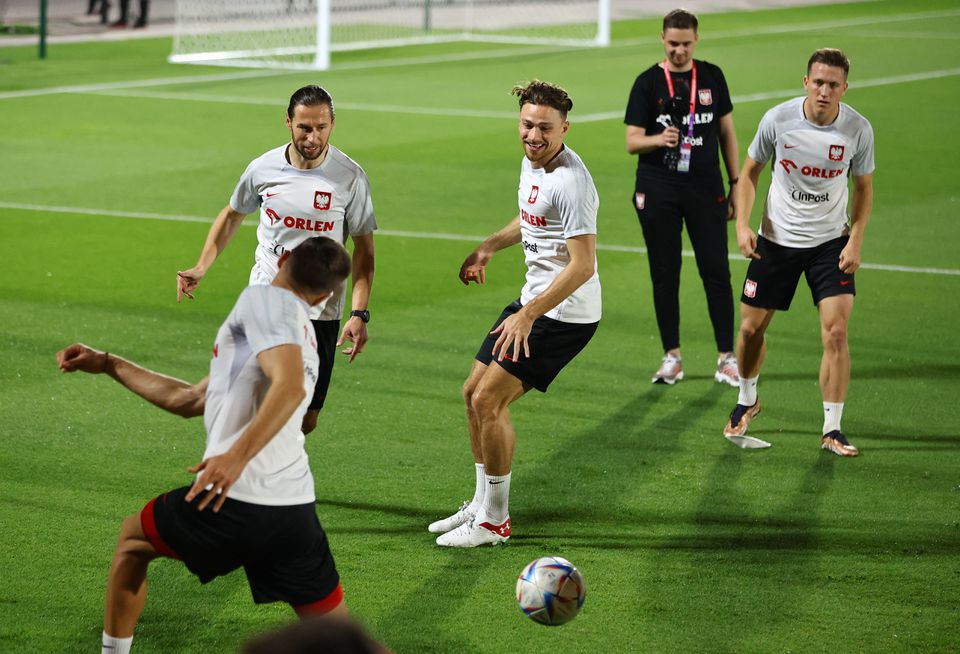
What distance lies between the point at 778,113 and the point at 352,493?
3339 mm

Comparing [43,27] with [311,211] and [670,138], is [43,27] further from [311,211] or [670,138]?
[311,211]

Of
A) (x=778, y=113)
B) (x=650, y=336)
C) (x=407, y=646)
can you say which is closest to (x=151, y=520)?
(x=407, y=646)

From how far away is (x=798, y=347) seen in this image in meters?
10.8

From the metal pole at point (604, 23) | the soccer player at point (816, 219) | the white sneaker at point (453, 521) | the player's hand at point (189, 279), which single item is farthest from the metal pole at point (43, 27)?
the white sneaker at point (453, 521)

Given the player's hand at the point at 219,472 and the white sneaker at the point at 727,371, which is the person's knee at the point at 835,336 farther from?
the player's hand at the point at 219,472

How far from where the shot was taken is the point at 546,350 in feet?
22.4

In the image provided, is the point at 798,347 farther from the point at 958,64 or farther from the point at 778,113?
the point at 958,64

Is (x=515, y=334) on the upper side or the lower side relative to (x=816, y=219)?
lower

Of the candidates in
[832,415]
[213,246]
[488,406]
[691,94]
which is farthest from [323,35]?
[488,406]

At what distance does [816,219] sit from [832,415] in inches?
45.7

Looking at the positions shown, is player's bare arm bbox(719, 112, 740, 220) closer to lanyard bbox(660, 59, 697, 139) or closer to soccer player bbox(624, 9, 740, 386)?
soccer player bbox(624, 9, 740, 386)

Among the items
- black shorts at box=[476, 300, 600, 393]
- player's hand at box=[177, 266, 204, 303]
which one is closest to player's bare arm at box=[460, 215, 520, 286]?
black shorts at box=[476, 300, 600, 393]

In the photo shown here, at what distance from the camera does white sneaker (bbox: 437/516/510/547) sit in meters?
6.81

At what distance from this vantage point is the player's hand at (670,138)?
9609 mm
